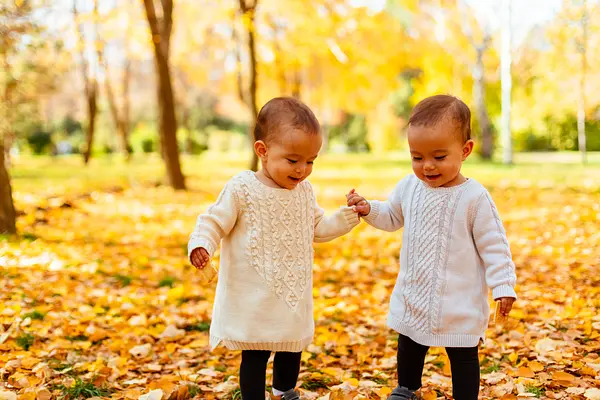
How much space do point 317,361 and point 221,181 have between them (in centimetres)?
1282

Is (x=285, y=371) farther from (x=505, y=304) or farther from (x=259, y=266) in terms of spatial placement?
(x=505, y=304)

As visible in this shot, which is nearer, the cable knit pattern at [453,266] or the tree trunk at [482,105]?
the cable knit pattern at [453,266]

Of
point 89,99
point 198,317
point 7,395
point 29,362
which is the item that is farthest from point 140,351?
point 89,99

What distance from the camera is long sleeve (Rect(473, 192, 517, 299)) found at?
2576 mm

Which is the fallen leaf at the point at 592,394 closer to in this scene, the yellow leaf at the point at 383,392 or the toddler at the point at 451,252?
the toddler at the point at 451,252

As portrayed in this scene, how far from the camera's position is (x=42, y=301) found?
477 centimetres

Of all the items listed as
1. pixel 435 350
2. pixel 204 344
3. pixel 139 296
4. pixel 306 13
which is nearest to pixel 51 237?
pixel 139 296

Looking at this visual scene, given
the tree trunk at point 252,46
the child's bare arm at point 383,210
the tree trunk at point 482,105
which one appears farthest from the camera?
the tree trunk at point 482,105

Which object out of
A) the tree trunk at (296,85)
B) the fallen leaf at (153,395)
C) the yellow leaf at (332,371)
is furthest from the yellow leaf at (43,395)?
the tree trunk at (296,85)

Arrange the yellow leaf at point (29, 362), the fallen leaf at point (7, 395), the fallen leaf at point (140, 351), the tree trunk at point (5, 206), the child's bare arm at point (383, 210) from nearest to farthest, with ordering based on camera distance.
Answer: the fallen leaf at point (7, 395), the child's bare arm at point (383, 210), the yellow leaf at point (29, 362), the fallen leaf at point (140, 351), the tree trunk at point (5, 206)

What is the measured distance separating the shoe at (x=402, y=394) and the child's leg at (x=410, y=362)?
17mm

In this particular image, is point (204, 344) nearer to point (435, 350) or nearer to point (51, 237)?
point (435, 350)

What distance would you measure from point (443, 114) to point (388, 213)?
0.60 meters

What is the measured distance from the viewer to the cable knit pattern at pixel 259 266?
2629 mm
